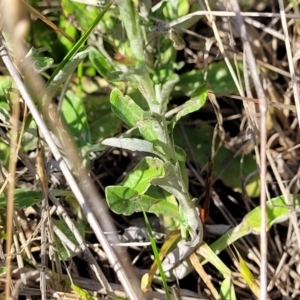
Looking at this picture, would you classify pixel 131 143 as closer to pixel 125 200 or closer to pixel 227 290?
pixel 125 200

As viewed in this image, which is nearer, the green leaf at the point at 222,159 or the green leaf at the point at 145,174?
the green leaf at the point at 145,174

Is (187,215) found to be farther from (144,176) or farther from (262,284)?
(262,284)

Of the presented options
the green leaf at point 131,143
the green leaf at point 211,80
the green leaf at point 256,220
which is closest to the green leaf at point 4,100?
the green leaf at point 131,143

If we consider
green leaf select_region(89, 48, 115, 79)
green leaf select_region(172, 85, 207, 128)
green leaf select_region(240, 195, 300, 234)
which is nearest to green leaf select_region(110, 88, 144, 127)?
green leaf select_region(172, 85, 207, 128)

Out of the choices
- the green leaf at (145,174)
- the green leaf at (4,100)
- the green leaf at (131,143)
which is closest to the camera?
the green leaf at (131,143)

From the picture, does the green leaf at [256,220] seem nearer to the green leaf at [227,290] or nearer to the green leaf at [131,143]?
the green leaf at [227,290]

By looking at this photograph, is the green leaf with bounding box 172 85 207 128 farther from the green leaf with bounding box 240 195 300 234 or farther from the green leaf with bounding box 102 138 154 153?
the green leaf with bounding box 240 195 300 234

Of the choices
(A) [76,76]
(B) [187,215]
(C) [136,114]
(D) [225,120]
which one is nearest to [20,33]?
(C) [136,114]

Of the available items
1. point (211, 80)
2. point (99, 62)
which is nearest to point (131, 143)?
point (99, 62)
